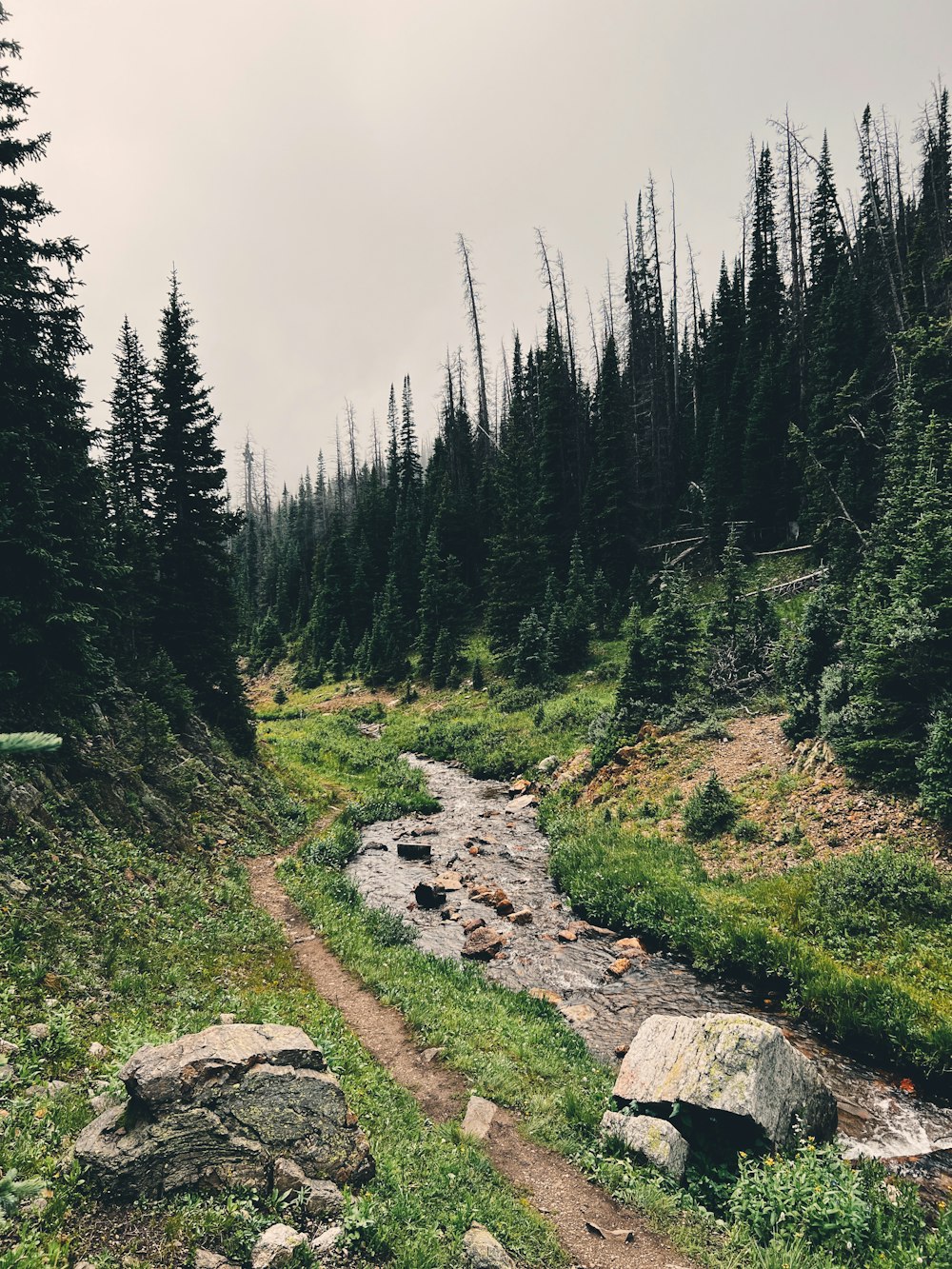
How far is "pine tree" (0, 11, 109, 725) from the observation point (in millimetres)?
12195

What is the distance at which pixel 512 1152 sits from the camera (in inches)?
303

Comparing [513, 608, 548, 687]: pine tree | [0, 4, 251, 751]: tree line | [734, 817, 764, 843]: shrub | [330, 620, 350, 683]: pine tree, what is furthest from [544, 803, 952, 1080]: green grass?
[330, 620, 350, 683]: pine tree

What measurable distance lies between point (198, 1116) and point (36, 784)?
8.51 meters

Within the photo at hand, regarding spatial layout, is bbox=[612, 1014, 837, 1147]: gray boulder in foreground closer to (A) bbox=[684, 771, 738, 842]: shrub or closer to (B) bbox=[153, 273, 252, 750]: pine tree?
(A) bbox=[684, 771, 738, 842]: shrub

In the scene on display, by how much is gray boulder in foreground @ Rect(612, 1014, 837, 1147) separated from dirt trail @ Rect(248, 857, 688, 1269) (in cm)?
151

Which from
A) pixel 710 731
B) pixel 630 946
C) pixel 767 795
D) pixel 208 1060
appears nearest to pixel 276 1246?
pixel 208 1060

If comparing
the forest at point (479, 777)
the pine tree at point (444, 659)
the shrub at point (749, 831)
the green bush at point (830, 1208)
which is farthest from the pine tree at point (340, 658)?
the green bush at point (830, 1208)

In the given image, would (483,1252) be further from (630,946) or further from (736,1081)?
(630,946)

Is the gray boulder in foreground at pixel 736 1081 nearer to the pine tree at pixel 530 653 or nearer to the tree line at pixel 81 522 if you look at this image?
the tree line at pixel 81 522

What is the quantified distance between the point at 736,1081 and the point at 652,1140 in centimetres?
134

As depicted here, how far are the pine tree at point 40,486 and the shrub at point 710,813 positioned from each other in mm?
16891

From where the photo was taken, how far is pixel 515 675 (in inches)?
1635

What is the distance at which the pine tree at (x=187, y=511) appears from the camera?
75.3 feet

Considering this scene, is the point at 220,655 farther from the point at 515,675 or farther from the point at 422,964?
the point at 515,675
